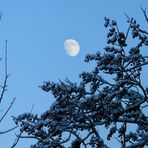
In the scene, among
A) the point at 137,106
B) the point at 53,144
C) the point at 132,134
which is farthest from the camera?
the point at 132,134

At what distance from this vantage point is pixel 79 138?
9.76 metres

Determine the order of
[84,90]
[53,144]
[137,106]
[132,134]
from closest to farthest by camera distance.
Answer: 1. [137,106]
2. [53,144]
3. [84,90]
4. [132,134]

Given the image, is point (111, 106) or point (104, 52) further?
point (104, 52)

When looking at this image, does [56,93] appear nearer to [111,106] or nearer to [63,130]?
[63,130]

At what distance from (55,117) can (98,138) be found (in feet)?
4.74

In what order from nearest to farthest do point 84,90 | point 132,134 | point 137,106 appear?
point 137,106
point 84,90
point 132,134

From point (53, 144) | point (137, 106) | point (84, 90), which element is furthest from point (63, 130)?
point (137, 106)

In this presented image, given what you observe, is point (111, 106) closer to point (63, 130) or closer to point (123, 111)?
point (123, 111)

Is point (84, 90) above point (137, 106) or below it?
above

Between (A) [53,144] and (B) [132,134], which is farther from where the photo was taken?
(B) [132,134]

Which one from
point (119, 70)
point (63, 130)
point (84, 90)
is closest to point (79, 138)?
point (63, 130)

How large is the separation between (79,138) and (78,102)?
3.44 ft

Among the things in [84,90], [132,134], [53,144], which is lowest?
[53,144]

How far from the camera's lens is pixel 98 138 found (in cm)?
981
